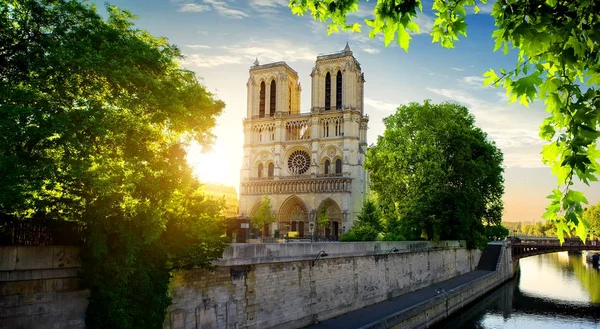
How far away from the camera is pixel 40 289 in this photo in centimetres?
998

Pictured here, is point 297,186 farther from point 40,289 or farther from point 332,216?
point 40,289

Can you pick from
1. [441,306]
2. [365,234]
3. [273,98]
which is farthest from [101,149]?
[273,98]

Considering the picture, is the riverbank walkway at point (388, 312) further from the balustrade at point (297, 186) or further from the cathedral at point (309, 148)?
the cathedral at point (309, 148)

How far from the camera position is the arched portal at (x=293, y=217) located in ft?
183

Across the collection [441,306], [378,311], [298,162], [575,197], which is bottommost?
[441,306]

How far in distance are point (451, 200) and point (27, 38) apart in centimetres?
2723

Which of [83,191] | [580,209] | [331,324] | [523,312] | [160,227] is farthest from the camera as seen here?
[523,312]

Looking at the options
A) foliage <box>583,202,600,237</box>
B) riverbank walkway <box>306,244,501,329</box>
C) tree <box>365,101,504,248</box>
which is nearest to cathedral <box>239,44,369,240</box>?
tree <box>365,101,504,248</box>

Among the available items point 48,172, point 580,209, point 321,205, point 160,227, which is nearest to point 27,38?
point 48,172

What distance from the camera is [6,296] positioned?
9359mm

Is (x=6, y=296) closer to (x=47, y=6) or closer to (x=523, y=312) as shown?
(x=47, y=6)

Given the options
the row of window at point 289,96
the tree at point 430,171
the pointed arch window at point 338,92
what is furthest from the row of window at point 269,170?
the tree at point 430,171

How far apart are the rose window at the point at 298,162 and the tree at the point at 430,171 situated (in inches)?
877

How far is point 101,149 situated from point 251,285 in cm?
674
